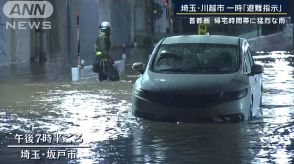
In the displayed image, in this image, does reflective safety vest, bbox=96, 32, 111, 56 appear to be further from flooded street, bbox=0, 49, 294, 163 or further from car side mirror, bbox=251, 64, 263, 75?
car side mirror, bbox=251, 64, 263, 75

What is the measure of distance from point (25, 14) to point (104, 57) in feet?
41.8

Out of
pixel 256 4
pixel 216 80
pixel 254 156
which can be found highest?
pixel 256 4

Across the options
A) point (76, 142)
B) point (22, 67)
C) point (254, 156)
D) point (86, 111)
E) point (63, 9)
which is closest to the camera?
point (254, 156)

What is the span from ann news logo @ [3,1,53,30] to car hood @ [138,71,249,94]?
19364 millimetres

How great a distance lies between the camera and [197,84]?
10.9m

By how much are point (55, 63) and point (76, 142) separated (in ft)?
66.5

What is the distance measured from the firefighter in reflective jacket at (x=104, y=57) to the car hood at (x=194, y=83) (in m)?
7.10

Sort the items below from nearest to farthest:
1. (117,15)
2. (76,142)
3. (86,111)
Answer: (76,142)
(86,111)
(117,15)

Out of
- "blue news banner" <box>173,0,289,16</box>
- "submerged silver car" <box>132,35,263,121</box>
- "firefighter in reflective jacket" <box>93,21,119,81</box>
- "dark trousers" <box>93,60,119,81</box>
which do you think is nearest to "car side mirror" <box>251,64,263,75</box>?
"submerged silver car" <box>132,35,263,121</box>

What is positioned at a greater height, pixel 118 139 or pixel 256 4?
pixel 256 4

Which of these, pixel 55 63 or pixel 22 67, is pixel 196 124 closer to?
pixel 22 67

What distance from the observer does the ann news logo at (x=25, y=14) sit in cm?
2988

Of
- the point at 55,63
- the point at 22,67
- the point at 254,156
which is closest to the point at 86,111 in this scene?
the point at 254,156

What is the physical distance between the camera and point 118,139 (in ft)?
33.1
